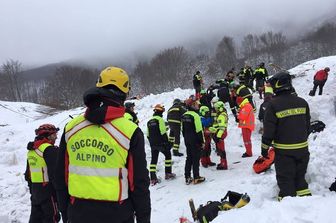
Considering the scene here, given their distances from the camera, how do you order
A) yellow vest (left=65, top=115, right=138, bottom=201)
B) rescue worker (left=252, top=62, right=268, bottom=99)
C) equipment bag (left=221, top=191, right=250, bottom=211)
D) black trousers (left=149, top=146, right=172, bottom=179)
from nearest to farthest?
yellow vest (left=65, top=115, right=138, bottom=201) → equipment bag (left=221, top=191, right=250, bottom=211) → black trousers (left=149, top=146, right=172, bottom=179) → rescue worker (left=252, top=62, right=268, bottom=99)

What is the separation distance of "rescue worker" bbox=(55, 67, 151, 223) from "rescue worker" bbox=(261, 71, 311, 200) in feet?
10.0

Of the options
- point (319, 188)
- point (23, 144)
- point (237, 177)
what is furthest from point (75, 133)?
point (23, 144)

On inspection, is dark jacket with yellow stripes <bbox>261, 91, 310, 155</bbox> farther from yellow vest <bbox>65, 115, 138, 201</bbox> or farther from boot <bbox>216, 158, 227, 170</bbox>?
boot <bbox>216, 158, 227, 170</bbox>

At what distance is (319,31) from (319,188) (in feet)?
341

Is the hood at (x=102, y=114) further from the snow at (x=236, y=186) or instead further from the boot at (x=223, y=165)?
the boot at (x=223, y=165)

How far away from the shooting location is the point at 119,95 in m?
3.40

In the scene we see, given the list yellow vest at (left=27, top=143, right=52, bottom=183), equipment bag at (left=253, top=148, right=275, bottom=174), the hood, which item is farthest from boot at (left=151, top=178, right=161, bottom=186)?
the hood

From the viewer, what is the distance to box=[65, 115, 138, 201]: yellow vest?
3.21 m

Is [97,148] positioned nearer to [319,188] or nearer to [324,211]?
[324,211]

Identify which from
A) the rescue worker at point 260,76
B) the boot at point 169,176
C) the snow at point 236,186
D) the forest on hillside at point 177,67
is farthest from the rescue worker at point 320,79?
the forest on hillside at point 177,67

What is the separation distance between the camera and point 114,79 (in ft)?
11.2

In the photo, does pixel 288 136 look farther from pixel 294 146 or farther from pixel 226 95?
pixel 226 95

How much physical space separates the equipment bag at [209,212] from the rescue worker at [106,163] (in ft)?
9.92

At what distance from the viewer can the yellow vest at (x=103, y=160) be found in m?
3.21
